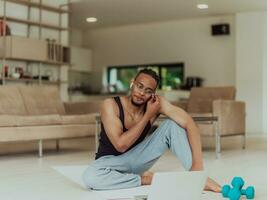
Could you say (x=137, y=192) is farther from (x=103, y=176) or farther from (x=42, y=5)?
(x=42, y=5)

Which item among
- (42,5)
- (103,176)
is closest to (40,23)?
(42,5)

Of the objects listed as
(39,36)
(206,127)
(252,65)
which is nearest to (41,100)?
(206,127)

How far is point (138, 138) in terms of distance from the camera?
278 cm

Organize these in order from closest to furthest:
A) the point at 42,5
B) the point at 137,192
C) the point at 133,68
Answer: the point at 137,192 < the point at 42,5 < the point at 133,68

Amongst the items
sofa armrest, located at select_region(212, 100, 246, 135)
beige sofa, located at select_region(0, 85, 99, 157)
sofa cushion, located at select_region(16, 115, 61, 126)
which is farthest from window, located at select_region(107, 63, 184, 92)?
sofa cushion, located at select_region(16, 115, 61, 126)

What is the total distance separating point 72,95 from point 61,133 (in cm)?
555

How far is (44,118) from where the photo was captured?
5.03 m

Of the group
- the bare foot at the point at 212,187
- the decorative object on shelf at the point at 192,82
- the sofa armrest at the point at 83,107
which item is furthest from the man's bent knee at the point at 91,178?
the decorative object on shelf at the point at 192,82

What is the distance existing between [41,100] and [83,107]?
802 millimetres

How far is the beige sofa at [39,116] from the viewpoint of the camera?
4.77m

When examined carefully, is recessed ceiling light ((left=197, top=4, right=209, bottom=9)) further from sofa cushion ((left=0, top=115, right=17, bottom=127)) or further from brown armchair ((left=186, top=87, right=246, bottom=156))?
sofa cushion ((left=0, top=115, right=17, bottom=127))

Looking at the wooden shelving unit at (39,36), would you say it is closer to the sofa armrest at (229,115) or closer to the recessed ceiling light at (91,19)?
the recessed ceiling light at (91,19)

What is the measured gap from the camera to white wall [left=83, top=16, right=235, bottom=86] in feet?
31.4

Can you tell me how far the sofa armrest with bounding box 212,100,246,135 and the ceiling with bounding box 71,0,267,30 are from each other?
2.97 m
